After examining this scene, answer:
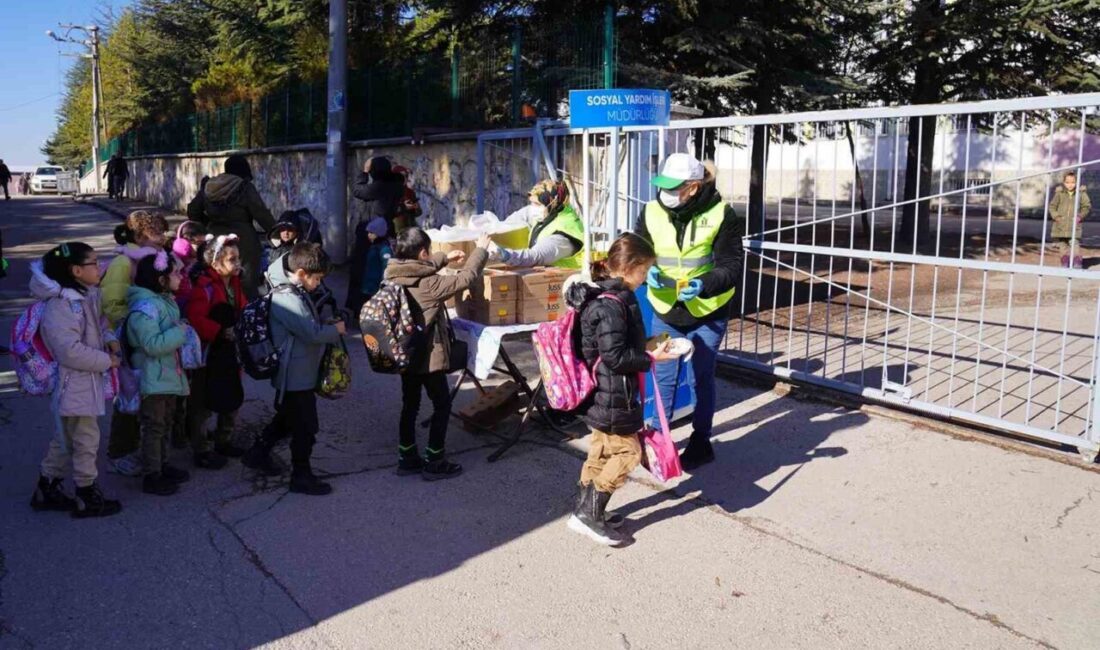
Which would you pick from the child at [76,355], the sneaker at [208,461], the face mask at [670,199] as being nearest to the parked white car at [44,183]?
the sneaker at [208,461]

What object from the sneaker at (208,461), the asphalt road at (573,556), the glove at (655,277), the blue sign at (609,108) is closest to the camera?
the asphalt road at (573,556)

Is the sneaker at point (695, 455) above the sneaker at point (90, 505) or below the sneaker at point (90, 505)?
above

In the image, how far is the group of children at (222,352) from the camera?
4742 mm

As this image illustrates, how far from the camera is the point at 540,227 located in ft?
22.8

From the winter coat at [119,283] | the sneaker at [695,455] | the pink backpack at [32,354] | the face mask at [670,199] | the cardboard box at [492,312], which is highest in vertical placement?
the face mask at [670,199]

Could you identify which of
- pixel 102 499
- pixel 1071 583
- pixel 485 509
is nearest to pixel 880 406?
pixel 1071 583

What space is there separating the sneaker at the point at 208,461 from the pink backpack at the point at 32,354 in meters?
1.23

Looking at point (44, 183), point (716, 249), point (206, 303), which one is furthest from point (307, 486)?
point (44, 183)

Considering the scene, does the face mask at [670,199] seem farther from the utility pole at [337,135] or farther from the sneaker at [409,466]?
the utility pole at [337,135]

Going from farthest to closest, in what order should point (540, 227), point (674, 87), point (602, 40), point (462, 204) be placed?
point (674, 87) → point (462, 204) → point (602, 40) → point (540, 227)

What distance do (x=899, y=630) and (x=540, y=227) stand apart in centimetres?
390

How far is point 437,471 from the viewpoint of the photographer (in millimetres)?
5785

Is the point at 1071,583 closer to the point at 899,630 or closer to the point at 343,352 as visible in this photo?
the point at 899,630

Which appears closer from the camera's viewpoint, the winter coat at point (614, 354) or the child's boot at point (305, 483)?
the winter coat at point (614, 354)
